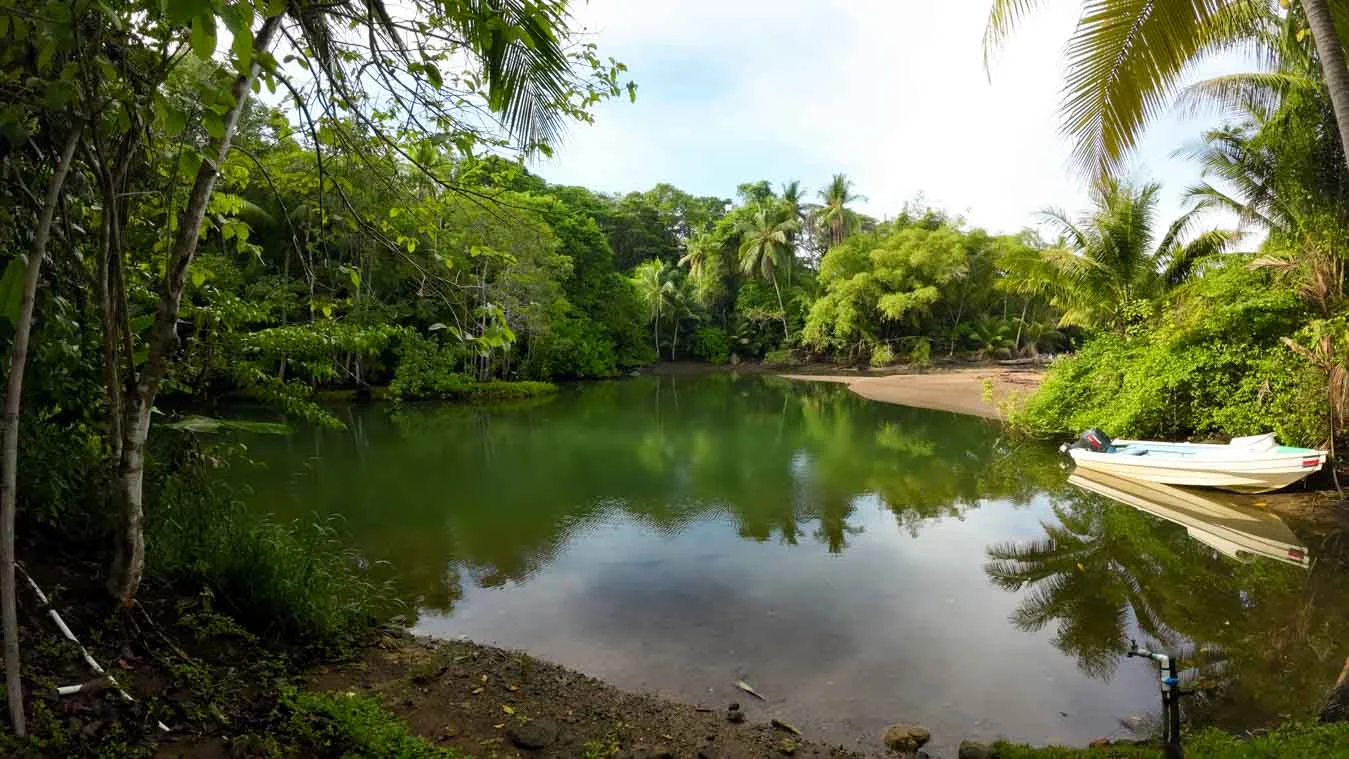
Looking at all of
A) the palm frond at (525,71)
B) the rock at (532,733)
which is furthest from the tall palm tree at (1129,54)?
the rock at (532,733)

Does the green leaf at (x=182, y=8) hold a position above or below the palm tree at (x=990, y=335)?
below

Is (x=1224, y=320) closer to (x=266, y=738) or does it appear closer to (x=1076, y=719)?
(x=1076, y=719)

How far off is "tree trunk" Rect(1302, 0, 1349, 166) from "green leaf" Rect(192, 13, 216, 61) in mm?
4924

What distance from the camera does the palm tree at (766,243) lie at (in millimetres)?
35500

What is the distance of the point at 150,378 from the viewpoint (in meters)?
2.89

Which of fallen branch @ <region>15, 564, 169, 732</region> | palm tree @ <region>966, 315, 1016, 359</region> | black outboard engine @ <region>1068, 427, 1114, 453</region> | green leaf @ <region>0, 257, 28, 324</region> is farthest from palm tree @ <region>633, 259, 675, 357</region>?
green leaf @ <region>0, 257, 28, 324</region>

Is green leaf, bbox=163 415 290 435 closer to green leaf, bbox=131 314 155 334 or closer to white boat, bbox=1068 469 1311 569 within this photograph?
green leaf, bbox=131 314 155 334

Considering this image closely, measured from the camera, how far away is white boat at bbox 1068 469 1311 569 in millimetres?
7535

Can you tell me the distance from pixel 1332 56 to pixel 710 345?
1379 inches

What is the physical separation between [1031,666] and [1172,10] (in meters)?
4.52

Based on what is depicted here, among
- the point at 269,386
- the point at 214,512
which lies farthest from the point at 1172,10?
the point at 214,512

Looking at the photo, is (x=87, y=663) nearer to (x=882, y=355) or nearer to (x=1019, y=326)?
(x=882, y=355)

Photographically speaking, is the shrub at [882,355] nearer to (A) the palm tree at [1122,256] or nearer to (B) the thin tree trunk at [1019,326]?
(B) the thin tree trunk at [1019,326]

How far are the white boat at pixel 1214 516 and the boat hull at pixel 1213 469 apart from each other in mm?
173
